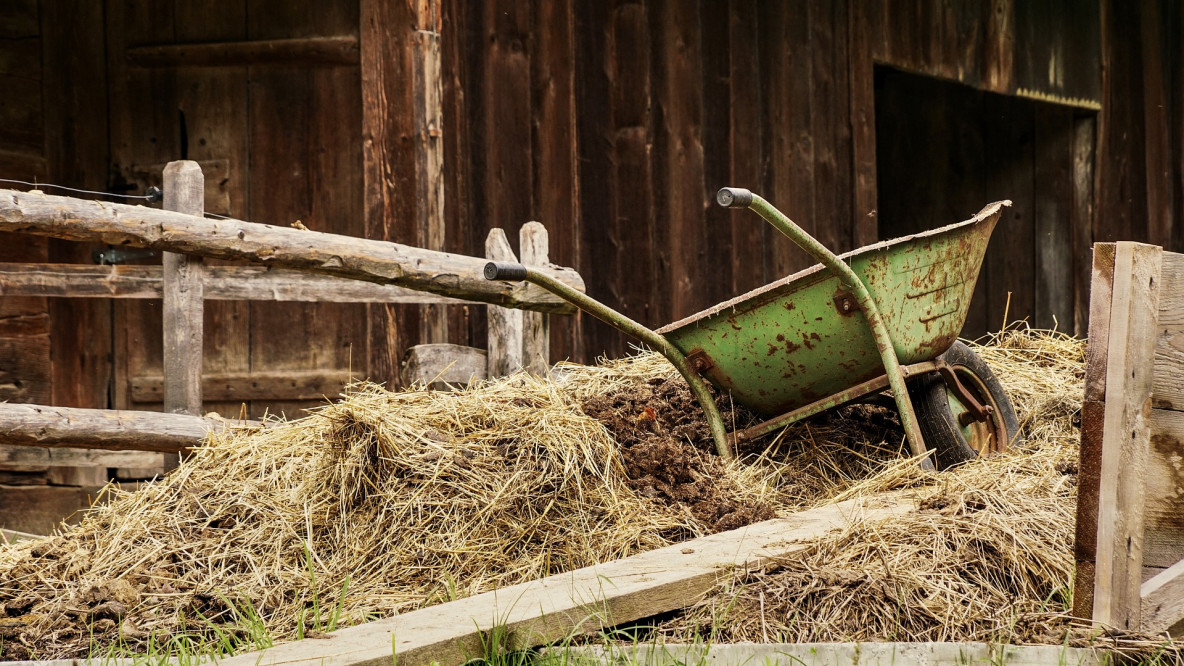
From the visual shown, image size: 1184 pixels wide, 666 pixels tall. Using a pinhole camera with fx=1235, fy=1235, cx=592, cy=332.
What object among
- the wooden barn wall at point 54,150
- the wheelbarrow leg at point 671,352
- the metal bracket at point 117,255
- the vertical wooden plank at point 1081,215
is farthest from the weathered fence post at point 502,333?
the vertical wooden plank at point 1081,215

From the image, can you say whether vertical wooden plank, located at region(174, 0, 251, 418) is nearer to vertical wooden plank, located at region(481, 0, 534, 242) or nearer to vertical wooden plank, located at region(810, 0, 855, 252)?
vertical wooden plank, located at region(481, 0, 534, 242)

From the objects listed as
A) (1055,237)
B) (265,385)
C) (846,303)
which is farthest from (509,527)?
(1055,237)

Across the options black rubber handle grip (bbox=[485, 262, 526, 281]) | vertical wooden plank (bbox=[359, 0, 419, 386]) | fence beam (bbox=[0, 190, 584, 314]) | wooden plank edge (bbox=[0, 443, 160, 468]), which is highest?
vertical wooden plank (bbox=[359, 0, 419, 386])

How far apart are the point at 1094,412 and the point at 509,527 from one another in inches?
58.5

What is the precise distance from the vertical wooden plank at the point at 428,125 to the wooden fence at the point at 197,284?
0.26m

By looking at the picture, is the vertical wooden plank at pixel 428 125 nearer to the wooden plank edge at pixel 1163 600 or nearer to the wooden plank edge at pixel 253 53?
the wooden plank edge at pixel 253 53

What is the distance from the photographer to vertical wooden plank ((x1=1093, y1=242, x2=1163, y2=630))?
216 centimetres

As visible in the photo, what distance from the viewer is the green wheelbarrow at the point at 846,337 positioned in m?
3.70

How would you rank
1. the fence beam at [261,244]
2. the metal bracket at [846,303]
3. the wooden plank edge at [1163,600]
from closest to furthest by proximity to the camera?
the wooden plank edge at [1163,600], the fence beam at [261,244], the metal bracket at [846,303]

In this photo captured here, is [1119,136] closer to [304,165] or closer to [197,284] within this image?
[304,165]

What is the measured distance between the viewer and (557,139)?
5453mm

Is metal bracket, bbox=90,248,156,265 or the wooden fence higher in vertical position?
metal bracket, bbox=90,248,156,265

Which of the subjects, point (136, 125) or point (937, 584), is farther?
point (136, 125)

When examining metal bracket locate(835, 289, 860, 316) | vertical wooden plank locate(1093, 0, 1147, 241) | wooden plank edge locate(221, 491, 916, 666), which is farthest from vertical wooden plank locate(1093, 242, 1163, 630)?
vertical wooden plank locate(1093, 0, 1147, 241)
